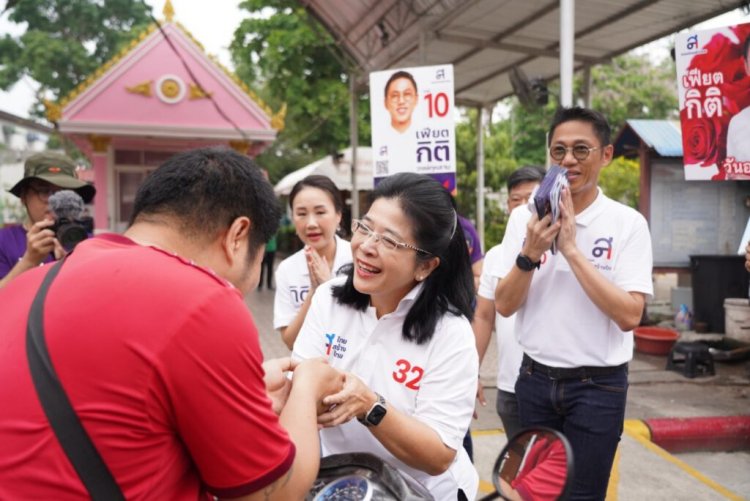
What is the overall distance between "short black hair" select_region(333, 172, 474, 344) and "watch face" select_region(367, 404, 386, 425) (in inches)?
12.7

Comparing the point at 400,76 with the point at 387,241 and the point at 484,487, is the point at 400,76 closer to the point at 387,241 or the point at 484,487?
the point at 484,487

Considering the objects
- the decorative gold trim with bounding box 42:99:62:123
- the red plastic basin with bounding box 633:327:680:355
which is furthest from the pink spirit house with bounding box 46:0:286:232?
the red plastic basin with bounding box 633:327:680:355

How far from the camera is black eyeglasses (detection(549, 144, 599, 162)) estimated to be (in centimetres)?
253

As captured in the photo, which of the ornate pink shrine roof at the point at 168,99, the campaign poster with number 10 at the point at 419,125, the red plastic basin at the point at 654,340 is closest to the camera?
the campaign poster with number 10 at the point at 419,125

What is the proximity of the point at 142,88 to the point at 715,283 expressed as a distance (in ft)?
35.0

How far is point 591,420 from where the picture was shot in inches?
92.4

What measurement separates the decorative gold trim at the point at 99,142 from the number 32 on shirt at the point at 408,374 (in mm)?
12141

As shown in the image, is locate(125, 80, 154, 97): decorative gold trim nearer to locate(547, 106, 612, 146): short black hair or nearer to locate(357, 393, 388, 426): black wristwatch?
locate(547, 106, 612, 146): short black hair

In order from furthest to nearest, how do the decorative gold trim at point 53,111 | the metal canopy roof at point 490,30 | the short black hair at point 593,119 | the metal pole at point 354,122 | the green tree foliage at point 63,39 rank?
the green tree foliage at point 63,39 < the metal pole at point 354,122 < the decorative gold trim at point 53,111 < the metal canopy roof at point 490,30 < the short black hair at point 593,119

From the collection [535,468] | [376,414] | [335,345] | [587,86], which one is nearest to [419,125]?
[335,345]

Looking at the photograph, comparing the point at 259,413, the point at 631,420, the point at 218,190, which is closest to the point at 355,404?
the point at 259,413

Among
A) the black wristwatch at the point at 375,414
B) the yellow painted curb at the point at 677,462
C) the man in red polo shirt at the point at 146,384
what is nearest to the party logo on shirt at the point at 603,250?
the black wristwatch at the point at 375,414

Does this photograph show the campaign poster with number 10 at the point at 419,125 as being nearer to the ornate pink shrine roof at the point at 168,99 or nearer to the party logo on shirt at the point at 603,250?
the party logo on shirt at the point at 603,250

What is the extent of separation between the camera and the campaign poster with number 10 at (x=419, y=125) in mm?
4875
